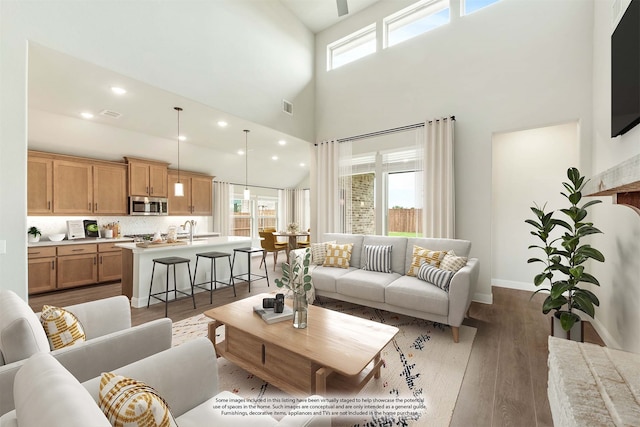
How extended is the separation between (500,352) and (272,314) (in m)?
2.14

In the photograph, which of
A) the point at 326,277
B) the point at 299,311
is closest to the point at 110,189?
the point at 326,277

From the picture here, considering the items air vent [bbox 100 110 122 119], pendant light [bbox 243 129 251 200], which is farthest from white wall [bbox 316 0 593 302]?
air vent [bbox 100 110 122 119]

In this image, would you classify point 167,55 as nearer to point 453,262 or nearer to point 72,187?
point 72,187

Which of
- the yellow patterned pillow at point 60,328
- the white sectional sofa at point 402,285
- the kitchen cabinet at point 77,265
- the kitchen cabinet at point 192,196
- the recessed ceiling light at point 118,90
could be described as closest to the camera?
the yellow patterned pillow at point 60,328

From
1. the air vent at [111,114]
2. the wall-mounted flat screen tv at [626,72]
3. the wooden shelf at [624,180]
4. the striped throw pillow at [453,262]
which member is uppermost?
the air vent at [111,114]

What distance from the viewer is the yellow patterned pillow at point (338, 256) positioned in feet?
12.9

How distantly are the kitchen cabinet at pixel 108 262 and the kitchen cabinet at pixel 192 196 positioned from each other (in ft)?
4.84

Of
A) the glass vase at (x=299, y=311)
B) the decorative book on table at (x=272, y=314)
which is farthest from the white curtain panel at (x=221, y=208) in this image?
the glass vase at (x=299, y=311)

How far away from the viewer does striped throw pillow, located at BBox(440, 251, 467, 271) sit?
3.03 metres

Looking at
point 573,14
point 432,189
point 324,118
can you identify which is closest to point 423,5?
point 573,14

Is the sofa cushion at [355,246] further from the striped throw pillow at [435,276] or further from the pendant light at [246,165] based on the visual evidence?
the pendant light at [246,165]

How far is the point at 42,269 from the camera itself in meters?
4.29

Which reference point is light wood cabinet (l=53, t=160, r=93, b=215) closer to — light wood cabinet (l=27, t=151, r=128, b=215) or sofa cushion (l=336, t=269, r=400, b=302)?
light wood cabinet (l=27, t=151, r=128, b=215)

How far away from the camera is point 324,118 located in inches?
222
